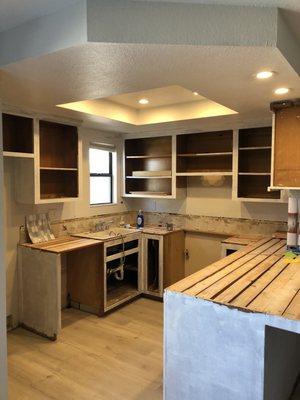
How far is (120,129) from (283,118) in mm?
2121

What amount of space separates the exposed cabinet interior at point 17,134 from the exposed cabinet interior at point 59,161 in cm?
27

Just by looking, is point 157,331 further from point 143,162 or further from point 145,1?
point 145,1

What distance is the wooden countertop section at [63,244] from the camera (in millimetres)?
3145

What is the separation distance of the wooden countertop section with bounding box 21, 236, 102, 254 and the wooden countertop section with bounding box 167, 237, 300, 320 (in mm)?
1527

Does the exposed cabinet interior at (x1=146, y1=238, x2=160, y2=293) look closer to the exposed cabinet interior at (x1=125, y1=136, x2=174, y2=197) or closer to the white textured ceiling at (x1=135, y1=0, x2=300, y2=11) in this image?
the exposed cabinet interior at (x1=125, y1=136, x2=174, y2=197)

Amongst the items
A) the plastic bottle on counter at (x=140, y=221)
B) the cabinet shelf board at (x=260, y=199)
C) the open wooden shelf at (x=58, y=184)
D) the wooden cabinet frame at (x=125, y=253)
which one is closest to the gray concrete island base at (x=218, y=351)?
the cabinet shelf board at (x=260, y=199)

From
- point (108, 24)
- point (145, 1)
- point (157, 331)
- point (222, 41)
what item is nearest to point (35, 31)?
point (108, 24)

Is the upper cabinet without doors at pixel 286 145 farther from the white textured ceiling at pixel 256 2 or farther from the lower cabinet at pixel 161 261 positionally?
the lower cabinet at pixel 161 261

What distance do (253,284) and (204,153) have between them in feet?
8.15

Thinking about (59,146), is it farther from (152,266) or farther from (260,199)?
(260,199)

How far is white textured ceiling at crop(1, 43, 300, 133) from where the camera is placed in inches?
64.1

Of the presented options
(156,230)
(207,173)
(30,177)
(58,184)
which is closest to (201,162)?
(207,173)

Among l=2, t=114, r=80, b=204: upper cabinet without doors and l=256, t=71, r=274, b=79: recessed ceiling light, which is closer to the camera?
l=256, t=71, r=274, b=79: recessed ceiling light

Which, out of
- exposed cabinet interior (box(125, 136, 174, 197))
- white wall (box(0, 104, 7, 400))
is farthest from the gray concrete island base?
exposed cabinet interior (box(125, 136, 174, 197))
